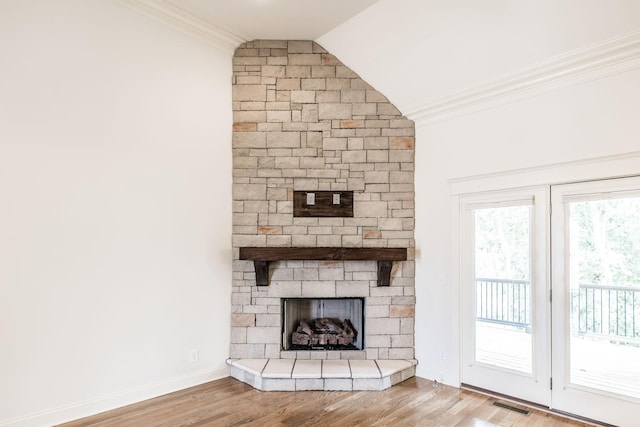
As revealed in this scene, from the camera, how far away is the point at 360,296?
13.3ft

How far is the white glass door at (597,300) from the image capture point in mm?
2750

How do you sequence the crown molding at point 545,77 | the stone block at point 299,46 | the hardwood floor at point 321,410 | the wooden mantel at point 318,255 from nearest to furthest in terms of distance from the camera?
the crown molding at point 545,77 < the hardwood floor at point 321,410 < the wooden mantel at point 318,255 < the stone block at point 299,46

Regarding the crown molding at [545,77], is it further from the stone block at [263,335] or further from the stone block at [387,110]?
the stone block at [263,335]

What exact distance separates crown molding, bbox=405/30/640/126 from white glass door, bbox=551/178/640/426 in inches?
32.3

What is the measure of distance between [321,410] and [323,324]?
1185 millimetres

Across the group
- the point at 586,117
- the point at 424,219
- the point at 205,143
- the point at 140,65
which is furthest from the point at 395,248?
the point at 140,65

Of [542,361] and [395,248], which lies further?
[395,248]

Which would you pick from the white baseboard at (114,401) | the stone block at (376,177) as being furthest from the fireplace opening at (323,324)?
the stone block at (376,177)

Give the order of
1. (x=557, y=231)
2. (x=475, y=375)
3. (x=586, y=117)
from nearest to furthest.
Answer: (x=586, y=117) < (x=557, y=231) < (x=475, y=375)

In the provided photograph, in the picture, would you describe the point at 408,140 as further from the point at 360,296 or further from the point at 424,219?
the point at 360,296

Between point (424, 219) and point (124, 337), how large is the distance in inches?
118

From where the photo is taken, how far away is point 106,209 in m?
3.18

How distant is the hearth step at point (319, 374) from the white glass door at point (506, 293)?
732 millimetres

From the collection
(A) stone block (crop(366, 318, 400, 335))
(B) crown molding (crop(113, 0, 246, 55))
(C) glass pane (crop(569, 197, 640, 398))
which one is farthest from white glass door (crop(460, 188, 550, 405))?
(B) crown molding (crop(113, 0, 246, 55))
